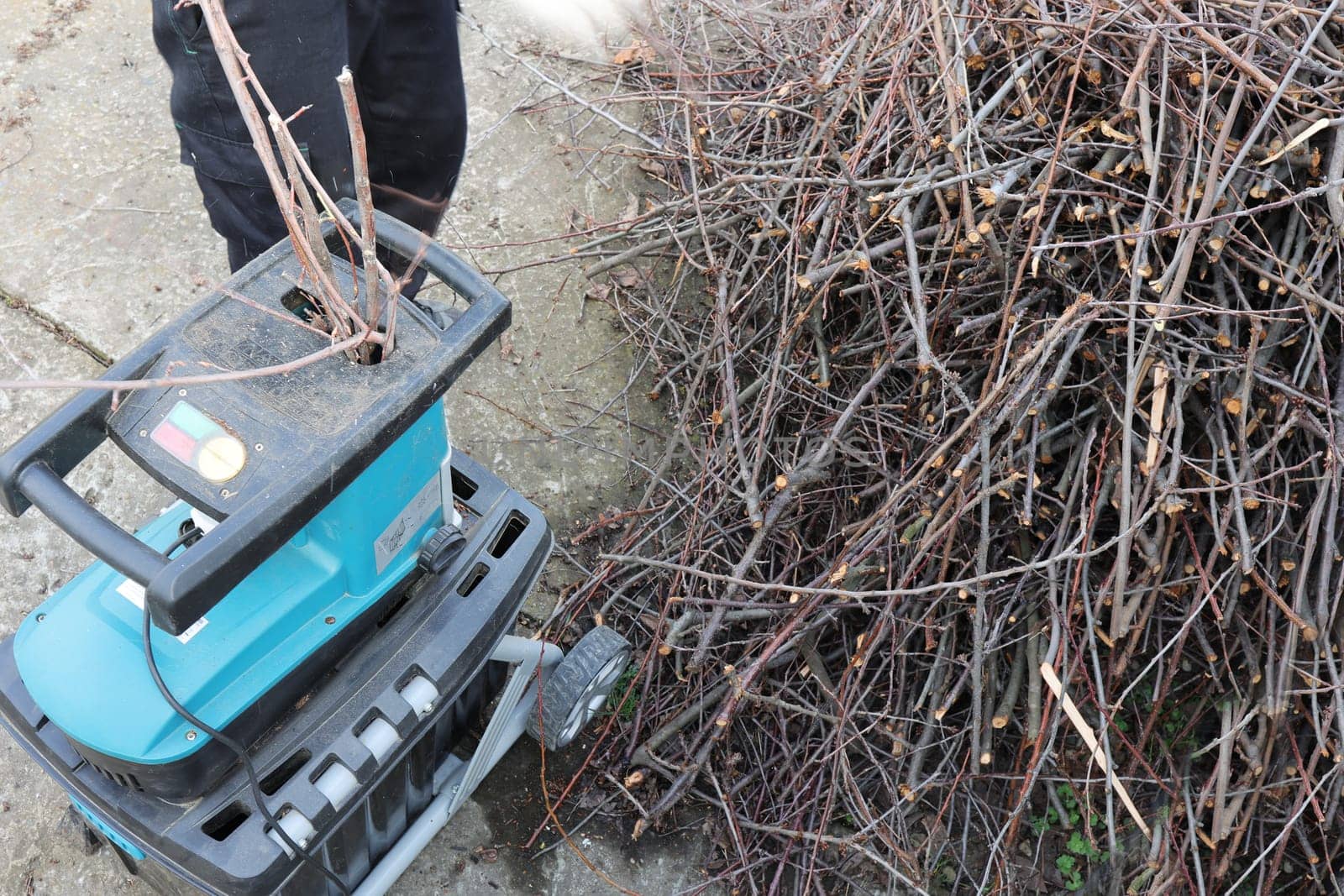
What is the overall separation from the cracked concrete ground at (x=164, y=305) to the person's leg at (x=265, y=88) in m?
0.62

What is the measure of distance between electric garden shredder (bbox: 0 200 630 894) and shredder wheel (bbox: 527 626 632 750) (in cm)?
29

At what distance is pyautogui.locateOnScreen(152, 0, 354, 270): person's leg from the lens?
1.72 meters

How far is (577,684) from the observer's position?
1.87 metres

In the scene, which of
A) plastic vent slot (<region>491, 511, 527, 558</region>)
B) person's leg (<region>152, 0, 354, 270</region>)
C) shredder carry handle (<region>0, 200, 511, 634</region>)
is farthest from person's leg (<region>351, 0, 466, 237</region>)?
shredder carry handle (<region>0, 200, 511, 634</region>)

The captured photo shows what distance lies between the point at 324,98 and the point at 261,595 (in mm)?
951

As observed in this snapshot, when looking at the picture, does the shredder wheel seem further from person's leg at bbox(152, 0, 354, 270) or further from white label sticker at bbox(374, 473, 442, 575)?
person's leg at bbox(152, 0, 354, 270)

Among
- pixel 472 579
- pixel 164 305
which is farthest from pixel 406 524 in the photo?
pixel 164 305

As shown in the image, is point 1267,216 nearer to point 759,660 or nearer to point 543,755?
point 759,660

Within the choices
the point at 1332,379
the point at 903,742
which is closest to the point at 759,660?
the point at 903,742

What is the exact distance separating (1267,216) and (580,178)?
69.4 inches

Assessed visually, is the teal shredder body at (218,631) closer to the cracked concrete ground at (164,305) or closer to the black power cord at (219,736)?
the black power cord at (219,736)

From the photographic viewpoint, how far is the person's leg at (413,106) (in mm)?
2100

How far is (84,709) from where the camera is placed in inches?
49.9

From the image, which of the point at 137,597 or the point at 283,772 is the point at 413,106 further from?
the point at 283,772
